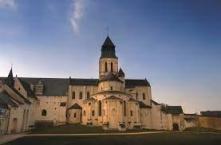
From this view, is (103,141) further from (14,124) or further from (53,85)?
(53,85)

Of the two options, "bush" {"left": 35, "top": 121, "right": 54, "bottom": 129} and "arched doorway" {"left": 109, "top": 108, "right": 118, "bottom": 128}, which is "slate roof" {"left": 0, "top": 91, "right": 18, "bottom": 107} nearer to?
"bush" {"left": 35, "top": 121, "right": 54, "bottom": 129}

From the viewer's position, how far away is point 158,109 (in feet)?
231

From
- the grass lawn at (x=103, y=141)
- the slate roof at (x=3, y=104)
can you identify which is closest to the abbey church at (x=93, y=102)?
the slate roof at (x=3, y=104)

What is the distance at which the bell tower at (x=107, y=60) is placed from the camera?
6888 centimetres

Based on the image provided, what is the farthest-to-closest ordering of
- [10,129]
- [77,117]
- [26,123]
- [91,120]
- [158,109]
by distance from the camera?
[158,109] → [77,117] → [91,120] → [26,123] → [10,129]

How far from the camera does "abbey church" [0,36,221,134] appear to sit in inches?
2195

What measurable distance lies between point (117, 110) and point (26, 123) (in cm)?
2061

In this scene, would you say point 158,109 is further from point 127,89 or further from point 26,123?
point 26,123

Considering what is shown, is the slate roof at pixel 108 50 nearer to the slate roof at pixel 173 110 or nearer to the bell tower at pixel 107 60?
the bell tower at pixel 107 60

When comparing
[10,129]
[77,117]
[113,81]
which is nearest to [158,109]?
[113,81]

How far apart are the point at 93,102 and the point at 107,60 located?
14224 mm

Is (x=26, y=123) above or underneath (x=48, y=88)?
underneath

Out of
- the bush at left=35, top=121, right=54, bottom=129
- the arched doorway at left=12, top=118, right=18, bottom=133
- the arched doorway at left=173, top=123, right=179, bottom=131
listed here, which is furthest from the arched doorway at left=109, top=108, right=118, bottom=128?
the arched doorway at left=173, top=123, right=179, bottom=131

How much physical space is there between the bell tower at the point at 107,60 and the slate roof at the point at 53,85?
11.2 metres
